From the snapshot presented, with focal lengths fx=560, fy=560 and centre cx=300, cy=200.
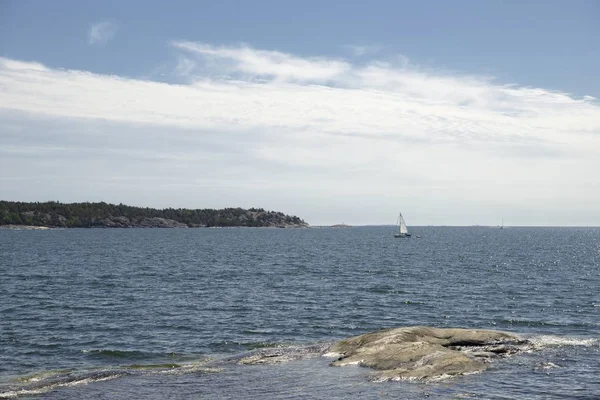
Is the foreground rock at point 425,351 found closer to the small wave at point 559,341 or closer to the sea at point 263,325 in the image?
the sea at point 263,325

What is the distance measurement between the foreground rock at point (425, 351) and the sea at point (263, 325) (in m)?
0.85

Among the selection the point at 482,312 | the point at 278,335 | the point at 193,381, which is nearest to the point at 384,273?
the point at 482,312

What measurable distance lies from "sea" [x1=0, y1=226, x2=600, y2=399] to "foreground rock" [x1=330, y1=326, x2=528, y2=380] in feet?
2.79

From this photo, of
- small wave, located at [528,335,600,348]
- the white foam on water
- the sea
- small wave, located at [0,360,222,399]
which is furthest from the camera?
small wave, located at [528,335,600,348]

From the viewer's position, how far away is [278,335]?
40.2 meters

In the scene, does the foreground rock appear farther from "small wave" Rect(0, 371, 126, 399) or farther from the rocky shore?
"small wave" Rect(0, 371, 126, 399)

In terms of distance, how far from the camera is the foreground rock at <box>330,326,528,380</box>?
27.3 metres

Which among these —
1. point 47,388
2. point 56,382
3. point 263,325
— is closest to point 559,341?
point 263,325

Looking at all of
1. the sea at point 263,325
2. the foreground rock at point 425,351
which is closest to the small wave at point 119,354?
the sea at point 263,325

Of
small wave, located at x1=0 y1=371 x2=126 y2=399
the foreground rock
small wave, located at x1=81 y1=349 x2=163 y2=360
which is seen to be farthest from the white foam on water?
the foreground rock

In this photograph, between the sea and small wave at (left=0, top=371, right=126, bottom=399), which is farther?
the sea

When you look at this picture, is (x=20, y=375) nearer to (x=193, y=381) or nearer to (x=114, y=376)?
(x=114, y=376)

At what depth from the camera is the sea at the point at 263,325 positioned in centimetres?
2583

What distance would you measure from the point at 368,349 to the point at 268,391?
26.3ft
